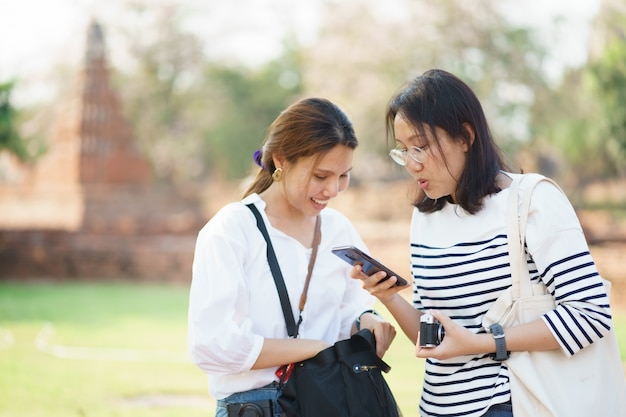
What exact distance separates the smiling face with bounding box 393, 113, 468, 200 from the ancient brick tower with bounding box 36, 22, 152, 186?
778 inches

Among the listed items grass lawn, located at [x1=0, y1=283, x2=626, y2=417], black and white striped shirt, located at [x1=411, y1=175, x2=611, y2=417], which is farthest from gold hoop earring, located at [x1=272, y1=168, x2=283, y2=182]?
grass lawn, located at [x1=0, y1=283, x2=626, y2=417]

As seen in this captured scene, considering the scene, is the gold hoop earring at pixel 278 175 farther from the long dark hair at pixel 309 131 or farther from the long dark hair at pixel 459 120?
the long dark hair at pixel 459 120

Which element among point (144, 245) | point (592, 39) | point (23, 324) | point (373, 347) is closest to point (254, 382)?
point (373, 347)

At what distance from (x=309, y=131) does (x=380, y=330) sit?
25.2 inches

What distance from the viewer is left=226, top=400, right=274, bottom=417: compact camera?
2.23 m

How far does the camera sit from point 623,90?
616 inches

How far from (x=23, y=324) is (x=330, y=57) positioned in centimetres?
1384

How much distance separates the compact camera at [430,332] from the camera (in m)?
2.15

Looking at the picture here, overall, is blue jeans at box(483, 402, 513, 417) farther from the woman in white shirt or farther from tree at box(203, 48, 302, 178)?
tree at box(203, 48, 302, 178)

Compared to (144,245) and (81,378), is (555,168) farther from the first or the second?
(81,378)

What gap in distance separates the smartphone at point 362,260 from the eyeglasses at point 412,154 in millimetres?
318

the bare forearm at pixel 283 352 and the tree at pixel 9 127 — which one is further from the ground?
the tree at pixel 9 127

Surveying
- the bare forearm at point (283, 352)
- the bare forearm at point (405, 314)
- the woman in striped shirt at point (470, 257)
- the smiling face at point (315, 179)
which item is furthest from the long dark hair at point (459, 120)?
the bare forearm at point (283, 352)

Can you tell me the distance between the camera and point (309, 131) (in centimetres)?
238
